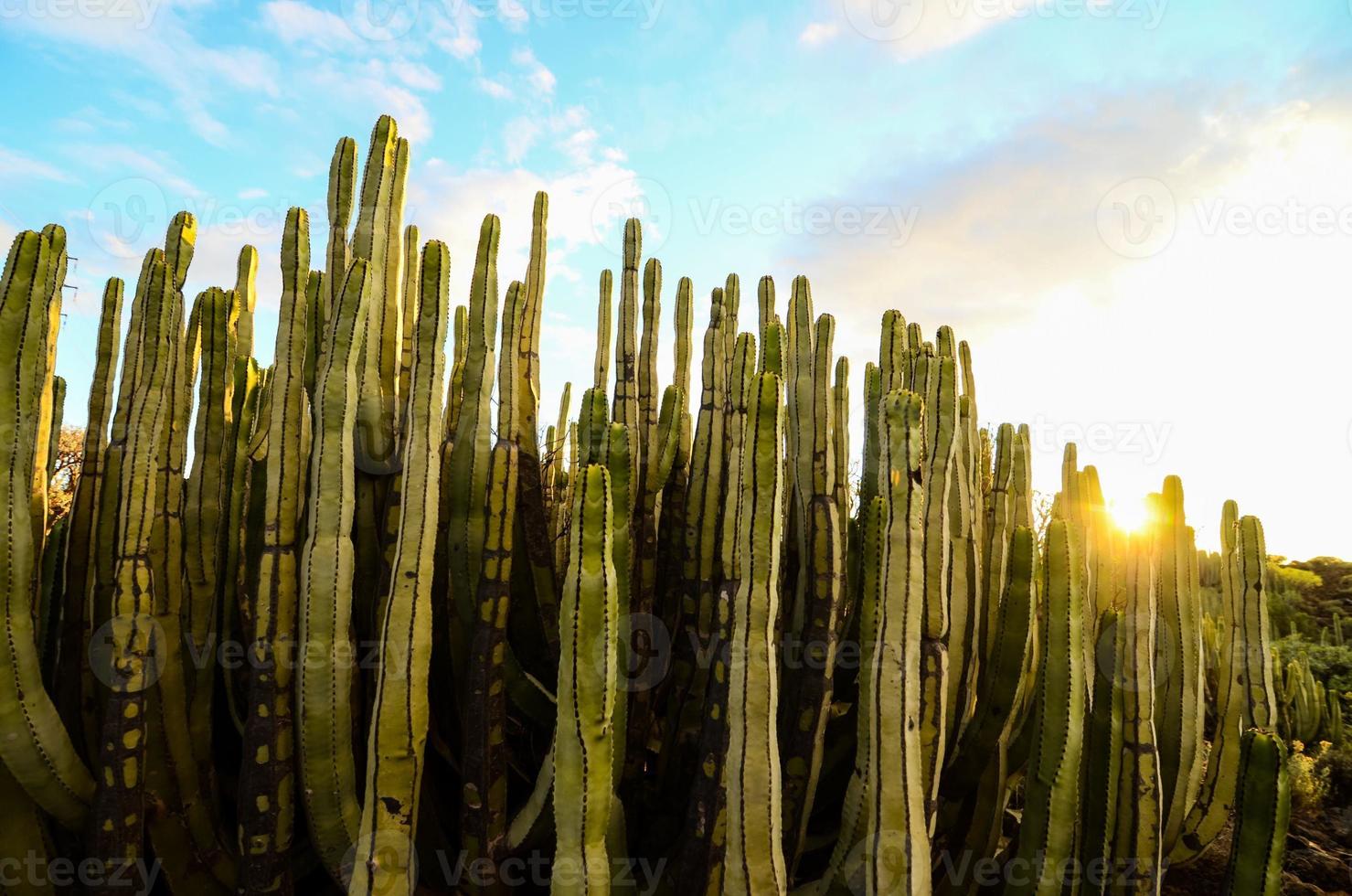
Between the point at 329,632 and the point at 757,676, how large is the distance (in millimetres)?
998

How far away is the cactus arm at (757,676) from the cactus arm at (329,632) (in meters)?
0.92

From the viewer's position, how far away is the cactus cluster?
5.05 ft

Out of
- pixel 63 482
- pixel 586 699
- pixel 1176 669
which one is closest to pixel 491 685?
pixel 586 699

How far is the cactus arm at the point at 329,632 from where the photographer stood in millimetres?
1681

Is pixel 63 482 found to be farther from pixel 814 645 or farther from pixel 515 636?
pixel 814 645

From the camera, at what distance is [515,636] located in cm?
230

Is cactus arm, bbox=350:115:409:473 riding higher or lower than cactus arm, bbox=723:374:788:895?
higher

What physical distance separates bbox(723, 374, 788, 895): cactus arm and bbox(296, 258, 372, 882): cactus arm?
918 mm

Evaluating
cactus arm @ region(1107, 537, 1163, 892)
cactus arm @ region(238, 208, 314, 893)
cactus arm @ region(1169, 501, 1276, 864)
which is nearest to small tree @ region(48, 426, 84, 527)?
cactus arm @ region(238, 208, 314, 893)

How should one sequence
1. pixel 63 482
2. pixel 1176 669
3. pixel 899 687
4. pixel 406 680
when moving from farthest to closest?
pixel 63 482
pixel 1176 669
pixel 406 680
pixel 899 687

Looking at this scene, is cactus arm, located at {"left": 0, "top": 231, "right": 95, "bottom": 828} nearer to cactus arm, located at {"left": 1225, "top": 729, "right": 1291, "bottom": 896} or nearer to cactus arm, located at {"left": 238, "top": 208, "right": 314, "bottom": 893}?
cactus arm, located at {"left": 238, "top": 208, "right": 314, "bottom": 893}

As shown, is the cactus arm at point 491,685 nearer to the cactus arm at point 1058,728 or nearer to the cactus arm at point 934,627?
the cactus arm at point 934,627

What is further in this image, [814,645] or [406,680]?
[814,645]

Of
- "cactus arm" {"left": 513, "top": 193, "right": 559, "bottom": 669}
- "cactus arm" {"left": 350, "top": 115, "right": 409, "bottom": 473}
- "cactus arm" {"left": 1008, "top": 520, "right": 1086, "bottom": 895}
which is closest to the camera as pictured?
"cactus arm" {"left": 1008, "top": 520, "right": 1086, "bottom": 895}
